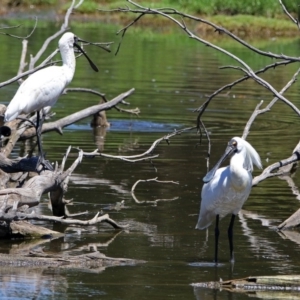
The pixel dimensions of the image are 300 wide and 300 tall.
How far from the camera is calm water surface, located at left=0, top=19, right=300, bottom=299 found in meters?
8.98

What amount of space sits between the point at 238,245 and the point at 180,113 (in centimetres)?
1157

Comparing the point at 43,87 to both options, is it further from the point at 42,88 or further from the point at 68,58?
the point at 68,58

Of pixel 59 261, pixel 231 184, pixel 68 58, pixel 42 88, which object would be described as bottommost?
pixel 59 261

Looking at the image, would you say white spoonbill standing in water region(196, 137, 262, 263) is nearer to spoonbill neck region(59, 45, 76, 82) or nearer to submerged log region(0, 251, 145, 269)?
submerged log region(0, 251, 145, 269)

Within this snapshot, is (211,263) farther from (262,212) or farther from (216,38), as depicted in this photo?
(216,38)

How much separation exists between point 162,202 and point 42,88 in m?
2.23

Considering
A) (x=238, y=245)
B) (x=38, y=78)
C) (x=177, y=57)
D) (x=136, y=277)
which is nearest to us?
(x=136, y=277)

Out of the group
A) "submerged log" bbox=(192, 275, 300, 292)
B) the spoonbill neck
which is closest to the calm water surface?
"submerged log" bbox=(192, 275, 300, 292)

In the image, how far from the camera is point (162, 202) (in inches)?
514

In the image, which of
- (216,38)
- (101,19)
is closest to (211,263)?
(216,38)

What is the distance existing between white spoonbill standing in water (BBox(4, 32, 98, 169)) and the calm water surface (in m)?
1.22

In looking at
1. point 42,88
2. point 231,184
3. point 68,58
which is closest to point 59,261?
point 231,184

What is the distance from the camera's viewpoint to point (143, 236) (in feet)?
36.4

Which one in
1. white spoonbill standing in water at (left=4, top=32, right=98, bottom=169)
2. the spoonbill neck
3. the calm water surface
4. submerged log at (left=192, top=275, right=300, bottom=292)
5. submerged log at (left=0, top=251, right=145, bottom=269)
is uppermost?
the spoonbill neck
